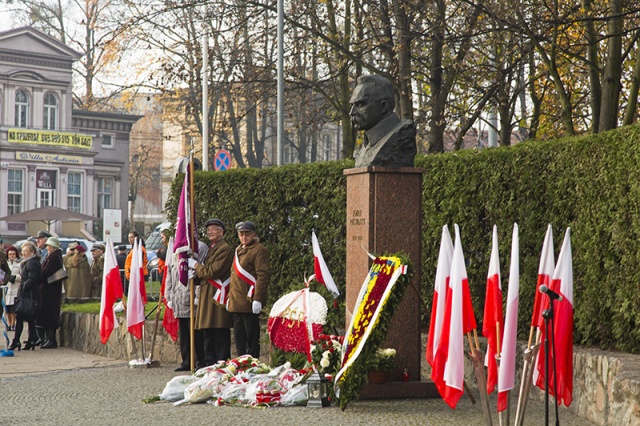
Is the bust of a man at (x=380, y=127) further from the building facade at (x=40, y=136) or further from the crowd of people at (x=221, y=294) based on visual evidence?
the building facade at (x=40, y=136)

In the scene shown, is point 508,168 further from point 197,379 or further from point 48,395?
point 48,395

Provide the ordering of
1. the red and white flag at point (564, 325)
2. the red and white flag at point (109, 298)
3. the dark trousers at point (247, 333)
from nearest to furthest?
the red and white flag at point (564, 325)
the dark trousers at point (247, 333)
the red and white flag at point (109, 298)

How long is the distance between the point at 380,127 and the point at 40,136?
1848 inches

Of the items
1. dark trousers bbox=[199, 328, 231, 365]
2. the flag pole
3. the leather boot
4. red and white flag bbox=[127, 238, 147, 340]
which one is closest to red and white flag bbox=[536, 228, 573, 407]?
the flag pole

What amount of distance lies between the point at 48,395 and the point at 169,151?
267 feet

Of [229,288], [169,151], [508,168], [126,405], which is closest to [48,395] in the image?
Answer: [126,405]

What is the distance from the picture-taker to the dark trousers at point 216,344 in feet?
Answer: 46.2

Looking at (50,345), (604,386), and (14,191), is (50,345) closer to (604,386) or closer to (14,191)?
(604,386)

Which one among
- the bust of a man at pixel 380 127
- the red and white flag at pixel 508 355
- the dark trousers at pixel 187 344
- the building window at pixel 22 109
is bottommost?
the dark trousers at pixel 187 344

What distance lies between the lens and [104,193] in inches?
2469

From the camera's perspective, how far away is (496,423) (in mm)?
9500

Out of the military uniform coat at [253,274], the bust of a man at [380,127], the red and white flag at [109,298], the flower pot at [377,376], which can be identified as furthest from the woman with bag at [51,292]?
the flower pot at [377,376]

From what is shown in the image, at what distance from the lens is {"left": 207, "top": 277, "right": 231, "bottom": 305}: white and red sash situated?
13.8 meters

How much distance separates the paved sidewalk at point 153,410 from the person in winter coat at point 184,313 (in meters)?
0.86
